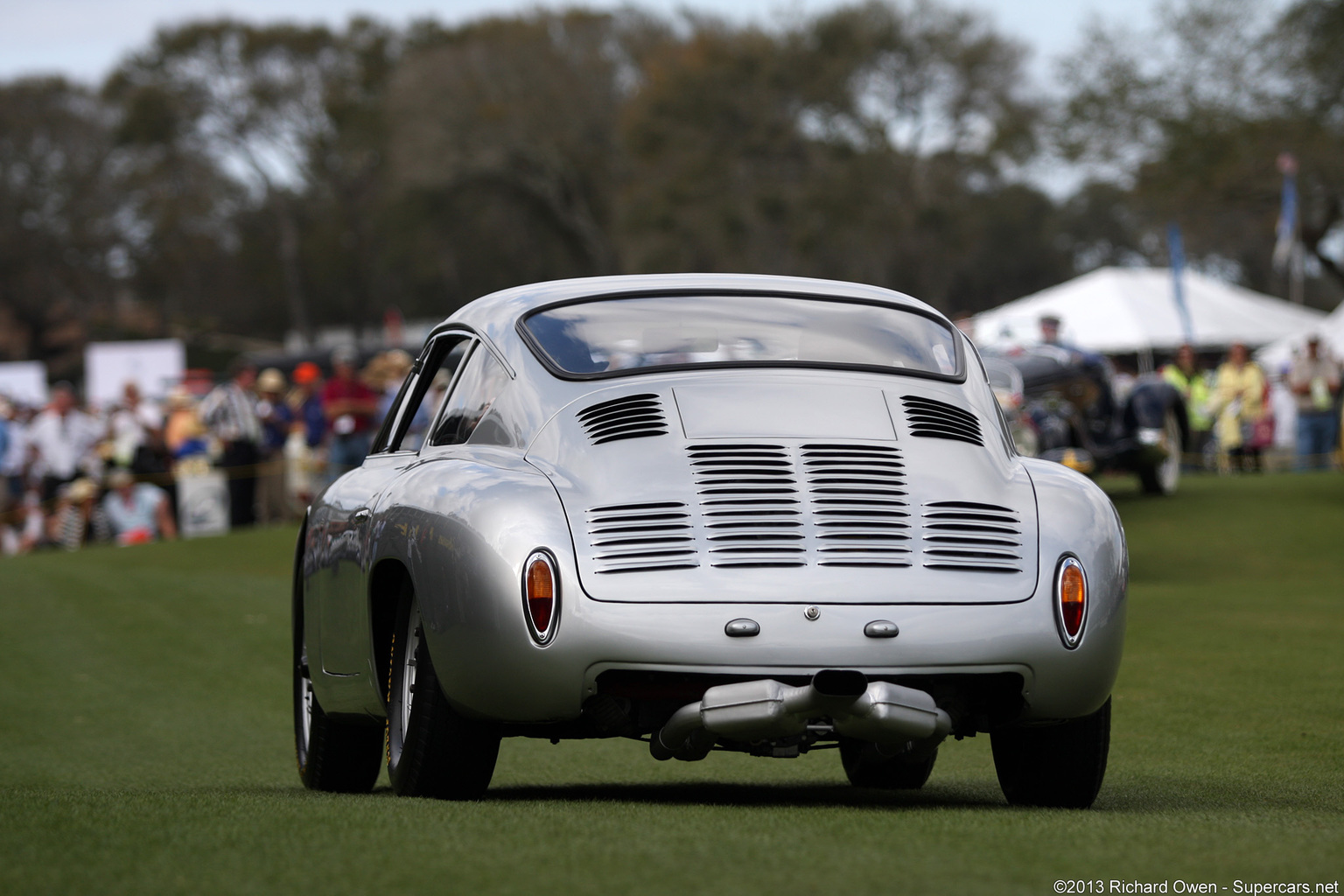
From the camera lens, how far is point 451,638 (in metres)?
5.07

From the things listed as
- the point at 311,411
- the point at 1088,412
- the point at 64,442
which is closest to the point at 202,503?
Answer: the point at 64,442

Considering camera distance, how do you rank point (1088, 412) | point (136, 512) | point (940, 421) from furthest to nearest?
1. point (136, 512)
2. point (1088, 412)
3. point (940, 421)

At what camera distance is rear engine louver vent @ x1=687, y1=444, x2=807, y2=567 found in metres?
4.96

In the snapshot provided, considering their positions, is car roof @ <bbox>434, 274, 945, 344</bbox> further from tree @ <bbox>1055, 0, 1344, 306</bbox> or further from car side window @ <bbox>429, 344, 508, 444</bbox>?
tree @ <bbox>1055, 0, 1344, 306</bbox>

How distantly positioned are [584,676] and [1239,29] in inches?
1830

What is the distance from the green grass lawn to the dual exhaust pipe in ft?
0.75

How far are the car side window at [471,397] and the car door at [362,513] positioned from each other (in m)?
0.12

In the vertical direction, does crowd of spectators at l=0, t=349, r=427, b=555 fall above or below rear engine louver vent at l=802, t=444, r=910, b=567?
below

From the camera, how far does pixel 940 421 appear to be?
555cm

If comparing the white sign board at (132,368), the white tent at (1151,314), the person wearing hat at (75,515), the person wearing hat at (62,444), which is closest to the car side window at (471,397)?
the person wearing hat at (75,515)

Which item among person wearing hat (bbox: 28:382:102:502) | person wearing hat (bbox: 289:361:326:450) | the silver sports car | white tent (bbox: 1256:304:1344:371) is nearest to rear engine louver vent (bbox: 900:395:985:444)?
the silver sports car

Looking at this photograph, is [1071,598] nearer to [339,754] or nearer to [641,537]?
[641,537]

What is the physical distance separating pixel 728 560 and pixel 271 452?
20.3 meters

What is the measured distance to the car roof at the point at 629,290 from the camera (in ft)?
19.9
